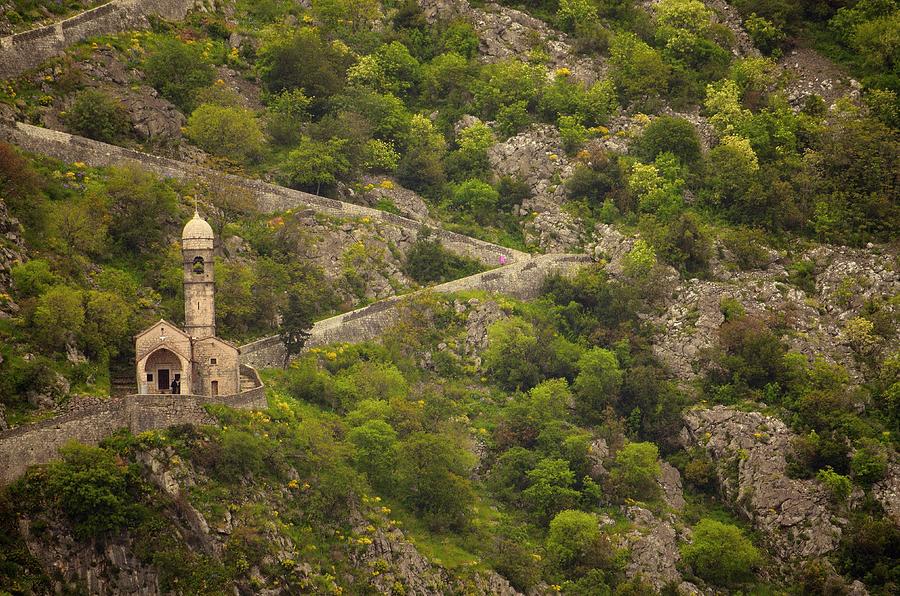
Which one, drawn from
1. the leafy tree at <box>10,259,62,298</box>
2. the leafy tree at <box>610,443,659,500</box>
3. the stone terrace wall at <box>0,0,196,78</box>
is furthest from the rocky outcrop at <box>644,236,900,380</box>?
the leafy tree at <box>10,259,62,298</box>

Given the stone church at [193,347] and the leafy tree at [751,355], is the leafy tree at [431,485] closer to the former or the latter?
the stone church at [193,347]

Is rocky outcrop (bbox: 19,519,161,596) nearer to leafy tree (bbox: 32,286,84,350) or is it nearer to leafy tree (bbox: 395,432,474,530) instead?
leafy tree (bbox: 32,286,84,350)

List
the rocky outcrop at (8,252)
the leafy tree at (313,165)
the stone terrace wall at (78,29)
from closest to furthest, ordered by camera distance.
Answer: the rocky outcrop at (8,252)
the stone terrace wall at (78,29)
the leafy tree at (313,165)

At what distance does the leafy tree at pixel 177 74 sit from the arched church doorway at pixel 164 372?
3227 centimetres

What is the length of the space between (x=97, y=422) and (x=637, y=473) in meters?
31.5

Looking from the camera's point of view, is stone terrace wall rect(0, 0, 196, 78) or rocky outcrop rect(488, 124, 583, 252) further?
rocky outcrop rect(488, 124, 583, 252)

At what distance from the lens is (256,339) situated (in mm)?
99250

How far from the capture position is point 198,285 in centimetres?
9000

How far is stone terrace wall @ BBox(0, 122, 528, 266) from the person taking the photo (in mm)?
104125

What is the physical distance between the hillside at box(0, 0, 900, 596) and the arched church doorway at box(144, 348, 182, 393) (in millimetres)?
2663

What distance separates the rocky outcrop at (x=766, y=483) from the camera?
99.8 meters

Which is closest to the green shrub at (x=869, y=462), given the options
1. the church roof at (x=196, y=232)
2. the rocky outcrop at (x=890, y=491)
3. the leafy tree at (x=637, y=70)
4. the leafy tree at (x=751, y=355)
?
the rocky outcrop at (x=890, y=491)

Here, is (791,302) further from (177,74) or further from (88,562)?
(88,562)

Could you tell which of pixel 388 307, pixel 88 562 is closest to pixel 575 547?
pixel 388 307
